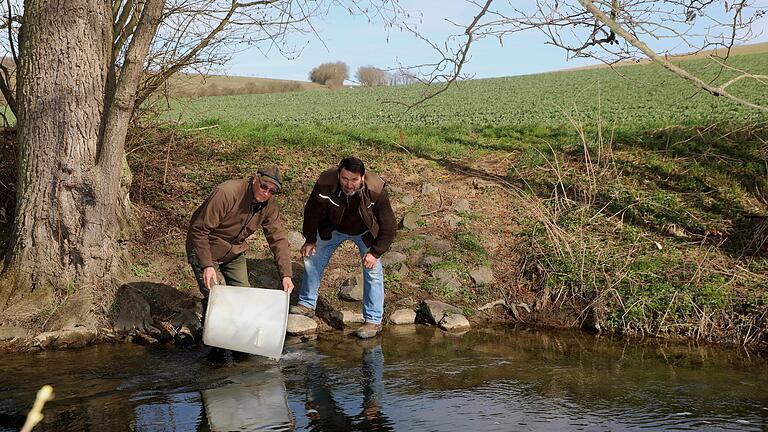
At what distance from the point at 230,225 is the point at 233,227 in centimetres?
3

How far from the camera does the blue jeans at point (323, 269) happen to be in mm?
6832

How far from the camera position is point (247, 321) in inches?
230

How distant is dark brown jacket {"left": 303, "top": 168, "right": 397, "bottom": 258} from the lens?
251 inches

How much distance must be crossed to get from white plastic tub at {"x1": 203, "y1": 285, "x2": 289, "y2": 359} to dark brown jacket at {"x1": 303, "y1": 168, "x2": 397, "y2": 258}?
0.98 metres

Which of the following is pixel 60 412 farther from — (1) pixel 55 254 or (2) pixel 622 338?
(2) pixel 622 338

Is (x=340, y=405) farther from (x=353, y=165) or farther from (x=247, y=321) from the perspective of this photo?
(x=353, y=165)

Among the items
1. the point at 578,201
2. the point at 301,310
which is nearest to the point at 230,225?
the point at 301,310

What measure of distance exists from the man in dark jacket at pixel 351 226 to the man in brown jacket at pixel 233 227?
431 millimetres

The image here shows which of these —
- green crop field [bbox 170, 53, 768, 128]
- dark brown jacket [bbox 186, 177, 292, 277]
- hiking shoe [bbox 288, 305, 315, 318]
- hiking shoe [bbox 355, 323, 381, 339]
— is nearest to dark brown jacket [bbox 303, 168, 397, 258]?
dark brown jacket [bbox 186, 177, 292, 277]

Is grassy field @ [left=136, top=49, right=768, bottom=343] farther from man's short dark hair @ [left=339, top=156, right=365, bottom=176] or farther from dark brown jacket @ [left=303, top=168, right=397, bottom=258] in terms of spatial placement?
man's short dark hair @ [left=339, top=156, right=365, bottom=176]

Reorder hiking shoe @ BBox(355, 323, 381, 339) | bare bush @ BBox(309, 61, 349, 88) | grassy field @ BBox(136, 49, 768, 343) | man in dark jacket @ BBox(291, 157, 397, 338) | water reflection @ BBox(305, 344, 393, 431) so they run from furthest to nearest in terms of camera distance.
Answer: bare bush @ BBox(309, 61, 349, 88)
grassy field @ BBox(136, 49, 768, 343)
hiking shoe @ BBox(355, 323, 381, 339)
man in dark jacket @ BBox(291, 157, 397, 338)
water reflection @ BBox(305, 344, 393, 431)

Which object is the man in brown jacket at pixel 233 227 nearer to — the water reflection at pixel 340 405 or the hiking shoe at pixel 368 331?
the water reflection at pixel 340 405

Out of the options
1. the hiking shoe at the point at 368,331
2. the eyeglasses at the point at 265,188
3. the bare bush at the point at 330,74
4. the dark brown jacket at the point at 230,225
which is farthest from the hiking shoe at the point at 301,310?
the bare bush at the point at 330,74

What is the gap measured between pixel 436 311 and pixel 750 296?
9.63 ft
